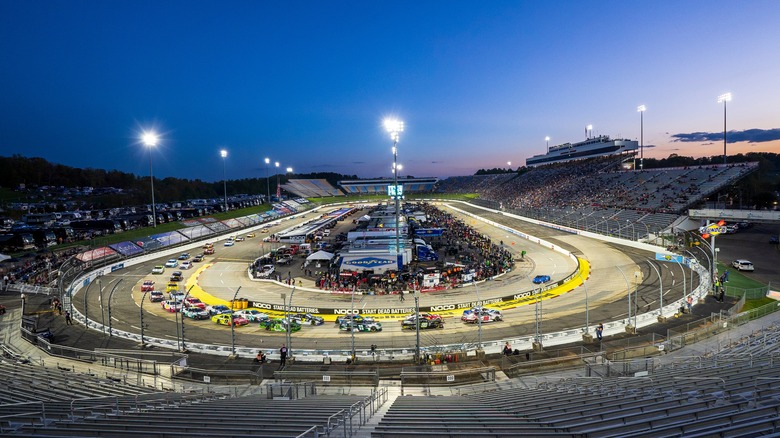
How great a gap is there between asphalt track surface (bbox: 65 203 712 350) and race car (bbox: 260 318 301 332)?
0.40m

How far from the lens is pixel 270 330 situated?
25.2 m

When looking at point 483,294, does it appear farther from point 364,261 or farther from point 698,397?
point 698,397

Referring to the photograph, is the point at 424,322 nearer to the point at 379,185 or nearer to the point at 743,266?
the point at 743,266

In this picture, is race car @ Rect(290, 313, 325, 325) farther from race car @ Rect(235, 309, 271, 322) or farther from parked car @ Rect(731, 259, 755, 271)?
parked car @ Rect(731, 259, 755, 271)

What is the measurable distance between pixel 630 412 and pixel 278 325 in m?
21.4

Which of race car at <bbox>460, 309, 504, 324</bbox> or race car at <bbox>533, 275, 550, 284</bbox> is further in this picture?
race car at <bbox>533, 275, 550, 284</bbox>

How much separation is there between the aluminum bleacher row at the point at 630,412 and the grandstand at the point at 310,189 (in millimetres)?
150774

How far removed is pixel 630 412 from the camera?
23.6 ft

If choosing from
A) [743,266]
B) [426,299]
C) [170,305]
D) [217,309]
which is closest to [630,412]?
[426,299]

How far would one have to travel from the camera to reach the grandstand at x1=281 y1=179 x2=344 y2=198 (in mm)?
162875

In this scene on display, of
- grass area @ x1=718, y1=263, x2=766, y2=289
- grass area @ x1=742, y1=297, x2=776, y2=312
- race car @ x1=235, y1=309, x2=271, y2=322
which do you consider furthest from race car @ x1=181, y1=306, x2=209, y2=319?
grass area @ x1=718, y1=263, x2=766, y2=289

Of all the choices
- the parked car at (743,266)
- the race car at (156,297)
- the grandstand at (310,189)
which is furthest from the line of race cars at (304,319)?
the grandstand at (310,189)

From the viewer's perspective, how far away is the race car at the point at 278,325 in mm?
25031

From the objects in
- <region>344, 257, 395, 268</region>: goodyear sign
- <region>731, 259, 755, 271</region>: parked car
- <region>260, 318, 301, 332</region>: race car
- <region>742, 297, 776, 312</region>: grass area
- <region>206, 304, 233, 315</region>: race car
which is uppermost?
<region>344, 257, 395, 268</region>: goodyear sign
